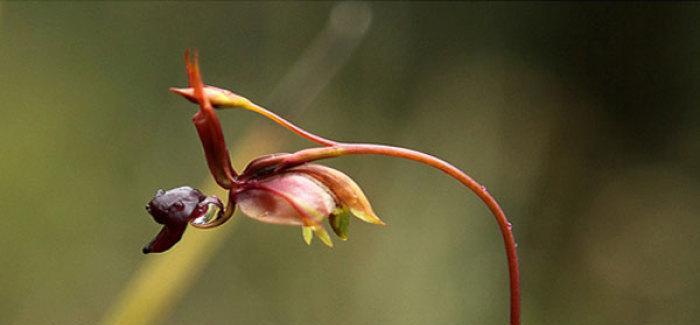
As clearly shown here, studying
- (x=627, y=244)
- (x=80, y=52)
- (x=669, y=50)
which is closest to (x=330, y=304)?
(x=627, y=244)

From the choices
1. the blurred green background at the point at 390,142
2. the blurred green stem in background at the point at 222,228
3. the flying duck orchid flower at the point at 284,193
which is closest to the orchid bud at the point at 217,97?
the flying duck orchid flower at the point at 284,193

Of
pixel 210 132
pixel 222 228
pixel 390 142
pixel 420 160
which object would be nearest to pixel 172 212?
pixel 210 132

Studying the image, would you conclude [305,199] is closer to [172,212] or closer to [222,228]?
[172,212]

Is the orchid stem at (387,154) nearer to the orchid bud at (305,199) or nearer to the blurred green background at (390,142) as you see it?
the orchid bud at (305,199)

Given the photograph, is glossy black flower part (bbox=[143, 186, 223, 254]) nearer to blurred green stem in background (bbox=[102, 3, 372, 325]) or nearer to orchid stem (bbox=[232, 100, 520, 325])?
orchid stem (bbox=[232, 100, 520, 325])

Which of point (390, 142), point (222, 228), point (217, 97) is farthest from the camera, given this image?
point (390, 142)

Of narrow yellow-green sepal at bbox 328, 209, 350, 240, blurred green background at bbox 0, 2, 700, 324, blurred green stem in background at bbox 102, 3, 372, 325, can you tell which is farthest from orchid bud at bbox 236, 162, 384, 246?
blurred green background at bbox 0, 2, 700, 324
